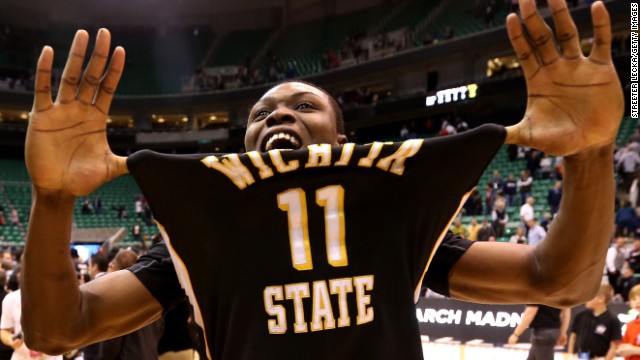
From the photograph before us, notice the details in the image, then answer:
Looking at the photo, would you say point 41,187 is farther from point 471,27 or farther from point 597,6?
point 471,27

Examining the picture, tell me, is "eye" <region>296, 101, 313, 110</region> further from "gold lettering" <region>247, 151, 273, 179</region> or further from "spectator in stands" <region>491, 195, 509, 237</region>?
"spectator in stands" <region>491, 195, 509, 237</region>

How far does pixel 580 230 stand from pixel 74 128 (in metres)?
1.10

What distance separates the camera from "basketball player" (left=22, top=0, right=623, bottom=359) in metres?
1.33

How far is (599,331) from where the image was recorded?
5777 millimetres

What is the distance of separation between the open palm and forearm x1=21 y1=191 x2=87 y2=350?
0.99m

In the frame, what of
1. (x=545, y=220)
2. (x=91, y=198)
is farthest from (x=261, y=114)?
(x=91, y=198)

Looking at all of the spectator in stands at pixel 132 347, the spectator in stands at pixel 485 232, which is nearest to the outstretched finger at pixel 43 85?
the spectator in stands at pixel 132 347

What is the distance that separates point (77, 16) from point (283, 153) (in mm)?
30447

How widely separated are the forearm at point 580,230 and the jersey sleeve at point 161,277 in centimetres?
87

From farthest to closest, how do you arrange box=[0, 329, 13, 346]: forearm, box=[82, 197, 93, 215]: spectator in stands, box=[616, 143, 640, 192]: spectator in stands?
box=[82, 197, 93, 215]: spectator in stands < box=[616, 143, 640, 192]: spectator in stands < box=[0, 329, 13, 346]: forearm

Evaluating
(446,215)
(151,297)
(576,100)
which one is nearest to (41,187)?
(151,297)

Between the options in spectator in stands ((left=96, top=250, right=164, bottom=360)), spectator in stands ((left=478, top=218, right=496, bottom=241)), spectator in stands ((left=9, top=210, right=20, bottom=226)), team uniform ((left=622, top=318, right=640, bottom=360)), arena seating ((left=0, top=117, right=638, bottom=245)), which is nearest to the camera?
spectator in stands ((left=96, top=250, right=164, bottom=360))

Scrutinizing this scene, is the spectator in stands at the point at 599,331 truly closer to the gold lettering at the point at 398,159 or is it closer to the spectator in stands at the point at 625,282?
the spectator in stands at the point at 625,282

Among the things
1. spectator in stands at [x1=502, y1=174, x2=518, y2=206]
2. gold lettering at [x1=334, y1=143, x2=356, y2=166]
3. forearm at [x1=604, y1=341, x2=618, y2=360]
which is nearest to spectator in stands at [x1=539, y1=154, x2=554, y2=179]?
spectator in stands at [x1=502, y1=174, x2=518, y2=206]
